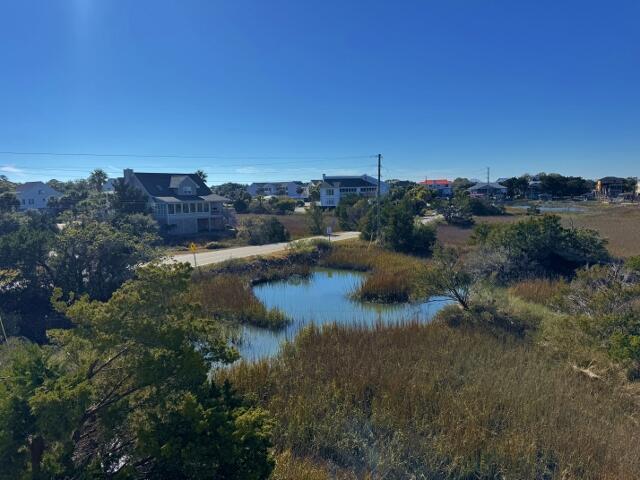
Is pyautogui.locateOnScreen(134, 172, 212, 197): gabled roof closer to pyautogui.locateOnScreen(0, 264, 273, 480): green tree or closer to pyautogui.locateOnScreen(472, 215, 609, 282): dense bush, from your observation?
pyautogui.locateOnScreen(472, 215, 609, 282): dense bush

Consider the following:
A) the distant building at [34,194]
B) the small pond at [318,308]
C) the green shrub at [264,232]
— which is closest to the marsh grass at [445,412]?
the small pond at [318,308]

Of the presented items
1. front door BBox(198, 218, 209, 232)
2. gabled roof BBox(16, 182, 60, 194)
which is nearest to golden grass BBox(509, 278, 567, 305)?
front door BBox(198, 218, 209, 232)

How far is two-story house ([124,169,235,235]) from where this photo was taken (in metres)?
36.6

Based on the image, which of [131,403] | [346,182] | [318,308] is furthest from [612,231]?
[346,182]

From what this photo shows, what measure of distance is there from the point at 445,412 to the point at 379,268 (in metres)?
15.7

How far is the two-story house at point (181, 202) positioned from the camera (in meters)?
36.6

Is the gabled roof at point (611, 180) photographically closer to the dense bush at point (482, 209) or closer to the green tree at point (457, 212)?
the dense bush at point (482, 209)

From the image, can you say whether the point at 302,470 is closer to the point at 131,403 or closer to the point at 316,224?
the point at 131,403

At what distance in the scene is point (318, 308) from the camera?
53.5 ft

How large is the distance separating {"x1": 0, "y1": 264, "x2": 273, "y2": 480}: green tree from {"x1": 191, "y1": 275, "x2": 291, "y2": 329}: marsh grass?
8479 mm

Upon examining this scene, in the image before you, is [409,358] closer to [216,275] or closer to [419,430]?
[419,430]

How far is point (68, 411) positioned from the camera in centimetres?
378

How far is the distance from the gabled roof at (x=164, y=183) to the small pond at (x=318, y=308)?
72.3ft

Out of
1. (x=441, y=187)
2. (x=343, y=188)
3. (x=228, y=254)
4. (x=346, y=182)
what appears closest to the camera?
(x=228, y=254)
